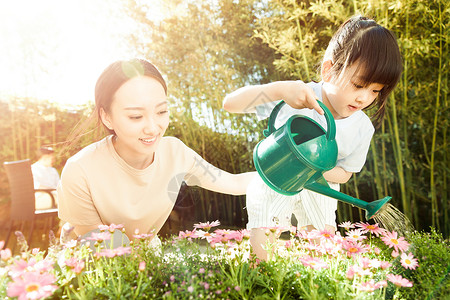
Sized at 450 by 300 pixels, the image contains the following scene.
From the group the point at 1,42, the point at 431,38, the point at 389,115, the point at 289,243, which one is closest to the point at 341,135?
the point at 289,243

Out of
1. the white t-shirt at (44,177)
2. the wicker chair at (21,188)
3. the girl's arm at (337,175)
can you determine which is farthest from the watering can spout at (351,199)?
the white t-shirt at (44,177)

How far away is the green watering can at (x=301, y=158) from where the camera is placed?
1150 millimetres

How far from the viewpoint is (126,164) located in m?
1.43

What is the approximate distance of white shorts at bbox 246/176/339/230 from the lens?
1.63 meters

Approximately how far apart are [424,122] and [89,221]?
9.69ft

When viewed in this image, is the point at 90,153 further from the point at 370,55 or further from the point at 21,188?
the point at 21,188

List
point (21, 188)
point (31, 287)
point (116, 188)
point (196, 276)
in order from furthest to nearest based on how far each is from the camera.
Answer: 1. point (21, 188)
2. point (116, 188)
3. point (196, 276)
4. point (31, 287)

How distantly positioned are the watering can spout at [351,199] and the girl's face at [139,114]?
1.96 feet

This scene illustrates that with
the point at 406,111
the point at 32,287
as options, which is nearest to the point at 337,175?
the point at 32,287

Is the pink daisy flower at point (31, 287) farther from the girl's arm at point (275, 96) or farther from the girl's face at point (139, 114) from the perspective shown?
the girl's arm at point (275, 96)

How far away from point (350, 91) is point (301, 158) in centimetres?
55

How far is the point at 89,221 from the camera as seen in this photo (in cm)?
141

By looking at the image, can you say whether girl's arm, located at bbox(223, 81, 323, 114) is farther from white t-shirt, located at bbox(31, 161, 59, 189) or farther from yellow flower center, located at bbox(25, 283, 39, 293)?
white t-shirt, located at bbox(31, 161, 59, 189)

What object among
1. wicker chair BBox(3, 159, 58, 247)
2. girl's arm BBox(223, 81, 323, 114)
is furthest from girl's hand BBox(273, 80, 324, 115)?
wicker chair BBox(3, 159, 58, 247)
